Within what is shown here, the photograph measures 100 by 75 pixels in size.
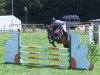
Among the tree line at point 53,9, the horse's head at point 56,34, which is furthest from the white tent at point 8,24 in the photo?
the horse's head at point 56,34

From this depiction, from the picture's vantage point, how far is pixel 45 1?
80875 mm

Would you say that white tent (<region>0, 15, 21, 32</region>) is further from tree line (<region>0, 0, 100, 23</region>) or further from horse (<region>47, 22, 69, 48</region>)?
horse (<region>47, 22, 69, 48</region>)

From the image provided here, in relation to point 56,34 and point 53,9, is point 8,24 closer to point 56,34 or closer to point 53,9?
point 53,9

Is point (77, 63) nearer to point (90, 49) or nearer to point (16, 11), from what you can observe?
point (90, 49)

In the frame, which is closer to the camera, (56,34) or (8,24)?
(56,34)

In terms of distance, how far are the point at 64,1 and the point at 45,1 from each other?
340 centimetres

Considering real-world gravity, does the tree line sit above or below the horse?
above

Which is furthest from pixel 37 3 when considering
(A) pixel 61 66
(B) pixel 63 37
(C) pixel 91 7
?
(A) pixel 61 66

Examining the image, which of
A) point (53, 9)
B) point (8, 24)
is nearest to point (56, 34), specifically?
point (8, 24)

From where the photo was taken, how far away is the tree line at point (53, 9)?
80062mm

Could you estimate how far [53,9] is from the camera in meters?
80.8

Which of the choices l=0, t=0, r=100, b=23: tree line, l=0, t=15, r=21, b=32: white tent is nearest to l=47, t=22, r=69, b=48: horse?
l=0, t=15, r=21, b=32: white tent

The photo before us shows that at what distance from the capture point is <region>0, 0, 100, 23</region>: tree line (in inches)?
3152

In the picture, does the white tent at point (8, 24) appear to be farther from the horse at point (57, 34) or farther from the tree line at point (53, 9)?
the horse at point (57, 34)
